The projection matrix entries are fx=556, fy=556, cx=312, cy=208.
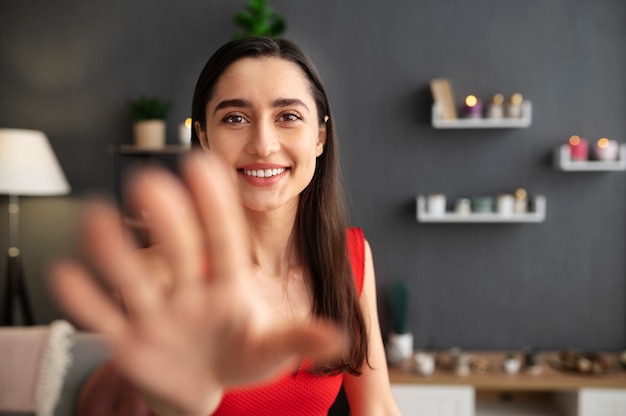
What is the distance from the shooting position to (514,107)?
2.88 meters

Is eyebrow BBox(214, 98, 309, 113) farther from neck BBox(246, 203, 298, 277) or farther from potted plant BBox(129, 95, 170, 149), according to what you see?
potted plant BBox(129, 95, 170, 149)

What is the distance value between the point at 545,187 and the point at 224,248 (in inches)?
117

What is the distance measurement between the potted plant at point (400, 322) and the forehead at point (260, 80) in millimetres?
2212

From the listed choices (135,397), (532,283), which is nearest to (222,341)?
(135,397)

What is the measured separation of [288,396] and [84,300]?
85 centimetres

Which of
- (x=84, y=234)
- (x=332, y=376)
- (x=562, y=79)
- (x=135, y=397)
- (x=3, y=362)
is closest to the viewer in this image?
(x=84, y=234)

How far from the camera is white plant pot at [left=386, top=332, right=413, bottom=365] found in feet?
9.47

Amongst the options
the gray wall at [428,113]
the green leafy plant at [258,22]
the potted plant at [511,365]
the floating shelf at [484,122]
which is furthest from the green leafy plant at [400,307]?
the green leafy plant at [258,22]

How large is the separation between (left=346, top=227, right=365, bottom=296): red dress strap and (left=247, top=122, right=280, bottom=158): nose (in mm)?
469

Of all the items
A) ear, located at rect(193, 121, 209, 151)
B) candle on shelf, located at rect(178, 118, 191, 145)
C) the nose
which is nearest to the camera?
the nose

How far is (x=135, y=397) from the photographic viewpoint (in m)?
2.11

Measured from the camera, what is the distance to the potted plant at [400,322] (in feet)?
9.69

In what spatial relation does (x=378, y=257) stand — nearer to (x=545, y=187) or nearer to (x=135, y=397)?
(x=545, y=187)

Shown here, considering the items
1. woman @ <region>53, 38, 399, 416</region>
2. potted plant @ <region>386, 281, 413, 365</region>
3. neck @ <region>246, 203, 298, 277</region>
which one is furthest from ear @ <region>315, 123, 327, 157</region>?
potted plant @ <region>386, 281, 413, 365</region>
